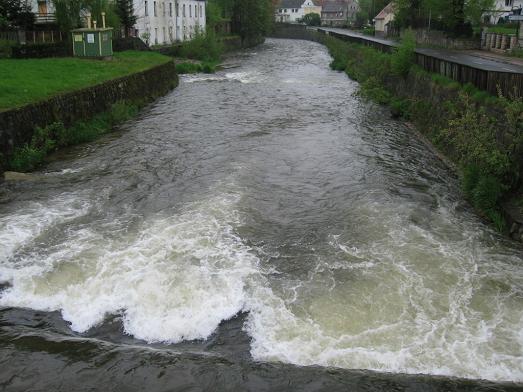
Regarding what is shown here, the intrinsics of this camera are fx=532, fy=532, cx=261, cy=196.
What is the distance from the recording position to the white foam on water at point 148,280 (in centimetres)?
838

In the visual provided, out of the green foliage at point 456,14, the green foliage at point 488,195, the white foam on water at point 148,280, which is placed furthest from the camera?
the green foliage at point 456,14

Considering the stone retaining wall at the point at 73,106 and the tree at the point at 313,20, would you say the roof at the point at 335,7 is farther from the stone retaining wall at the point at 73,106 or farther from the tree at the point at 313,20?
the stone retaining wall at the point at 73,106

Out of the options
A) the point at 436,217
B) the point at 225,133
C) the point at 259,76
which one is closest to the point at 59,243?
the point at 436,217

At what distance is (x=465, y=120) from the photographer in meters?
13.3

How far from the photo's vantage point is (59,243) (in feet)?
35.1

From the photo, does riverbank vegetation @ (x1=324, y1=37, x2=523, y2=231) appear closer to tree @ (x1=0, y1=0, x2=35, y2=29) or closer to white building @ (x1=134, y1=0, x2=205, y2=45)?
tree @ (x1=0, y1=0, x2=35, y2=29)

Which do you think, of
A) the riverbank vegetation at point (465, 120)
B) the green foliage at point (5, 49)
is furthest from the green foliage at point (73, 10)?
the riverbank vegetation at point (465, 120)

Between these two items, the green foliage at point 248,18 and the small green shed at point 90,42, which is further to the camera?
the green foliage at point 248,18

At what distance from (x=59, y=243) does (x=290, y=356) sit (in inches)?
222

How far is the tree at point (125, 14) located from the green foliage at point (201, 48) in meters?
5.93

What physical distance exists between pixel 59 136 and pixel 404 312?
518 inches

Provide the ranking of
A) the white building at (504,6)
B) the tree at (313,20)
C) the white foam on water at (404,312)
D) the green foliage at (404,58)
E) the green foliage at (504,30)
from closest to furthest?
the white foam on water at (404,312)
the green foliage at (404,58)
the green foliage at (504,30)
the white building at (504,6)
the tree at (313,20)

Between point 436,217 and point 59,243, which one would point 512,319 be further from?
point 59,243

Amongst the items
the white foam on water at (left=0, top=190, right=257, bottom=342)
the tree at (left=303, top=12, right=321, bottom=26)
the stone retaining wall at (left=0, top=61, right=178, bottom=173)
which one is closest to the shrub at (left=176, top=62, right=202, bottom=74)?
the stone retaining wall at (left=0, top=61, right=178, bottom=173)
